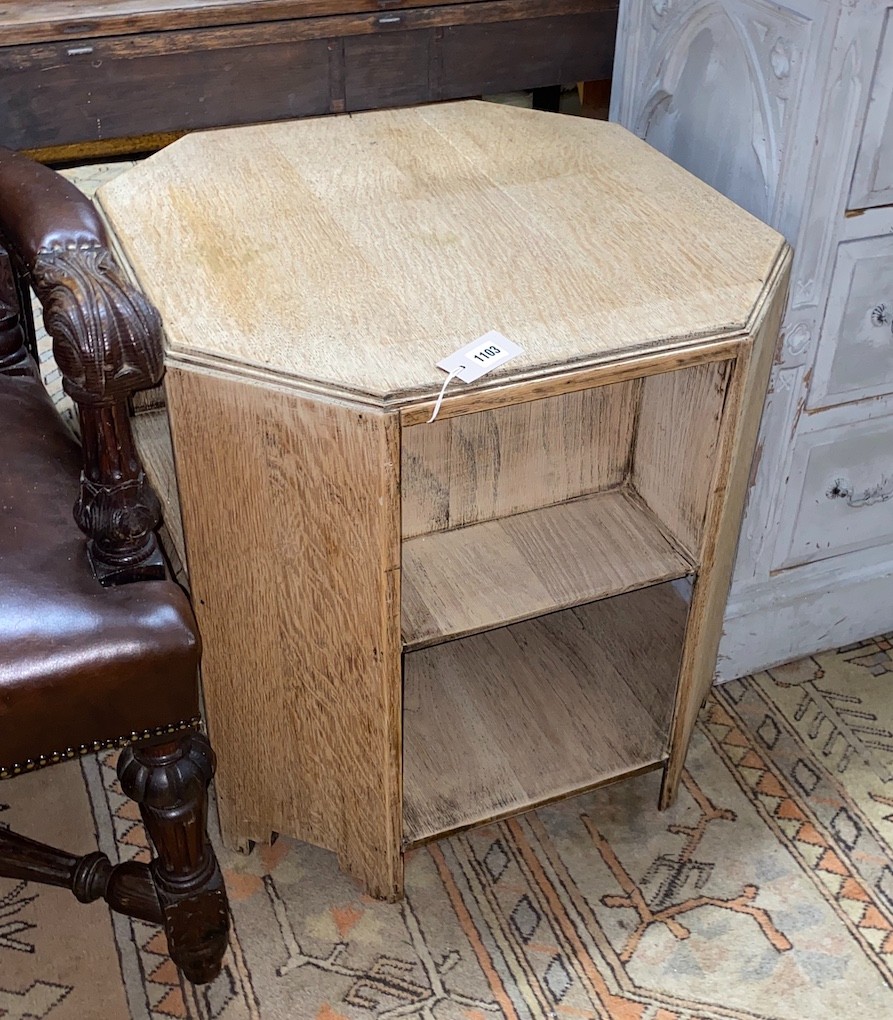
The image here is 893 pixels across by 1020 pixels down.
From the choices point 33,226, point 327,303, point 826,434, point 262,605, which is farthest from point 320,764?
point 826,434

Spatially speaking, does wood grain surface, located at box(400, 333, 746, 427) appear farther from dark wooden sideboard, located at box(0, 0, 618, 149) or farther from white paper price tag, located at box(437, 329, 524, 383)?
dark wooden sideboard, located at box(0, 0, 618, 149)

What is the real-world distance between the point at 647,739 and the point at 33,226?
956 millimetres

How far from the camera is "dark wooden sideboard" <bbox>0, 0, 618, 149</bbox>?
1960 millimetres

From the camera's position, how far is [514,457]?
1.45 metres

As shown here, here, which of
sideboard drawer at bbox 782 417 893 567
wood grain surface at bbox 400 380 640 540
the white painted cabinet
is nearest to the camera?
the white painted cabinet

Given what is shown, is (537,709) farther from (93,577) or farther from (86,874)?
(93,577)

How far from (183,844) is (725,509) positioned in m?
0.67

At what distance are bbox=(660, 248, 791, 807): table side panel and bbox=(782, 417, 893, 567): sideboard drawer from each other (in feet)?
0.34

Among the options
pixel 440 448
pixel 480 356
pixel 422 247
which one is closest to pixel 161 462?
pixel 440 448

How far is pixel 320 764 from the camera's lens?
1.32 metres

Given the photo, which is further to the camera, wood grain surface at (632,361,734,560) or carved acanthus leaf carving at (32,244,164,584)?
wood grain surface at (632,361,734,560)

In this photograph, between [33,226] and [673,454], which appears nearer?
[33,226]

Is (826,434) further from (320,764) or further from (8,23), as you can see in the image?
(8,23)

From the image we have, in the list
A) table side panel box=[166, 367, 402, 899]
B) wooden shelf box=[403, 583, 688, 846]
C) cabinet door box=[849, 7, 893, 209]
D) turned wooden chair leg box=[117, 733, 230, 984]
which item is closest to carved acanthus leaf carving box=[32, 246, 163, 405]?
table side panel box=[166, 367, 402, 899]
